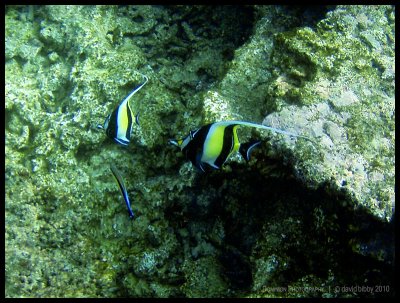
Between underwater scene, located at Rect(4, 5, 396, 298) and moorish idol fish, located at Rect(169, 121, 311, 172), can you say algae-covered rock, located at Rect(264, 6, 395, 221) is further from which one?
moorish idol fish, located at Rect(169, 121, 311, 172)

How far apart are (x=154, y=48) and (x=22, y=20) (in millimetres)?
1695

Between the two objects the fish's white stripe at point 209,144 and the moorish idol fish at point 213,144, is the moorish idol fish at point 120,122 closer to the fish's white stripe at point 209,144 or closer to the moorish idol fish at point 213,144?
the moorish idol fish at point 213,144

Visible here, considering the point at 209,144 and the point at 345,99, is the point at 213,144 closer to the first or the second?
the point at 209,144

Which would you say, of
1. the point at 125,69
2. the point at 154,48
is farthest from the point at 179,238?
the point at 154,48

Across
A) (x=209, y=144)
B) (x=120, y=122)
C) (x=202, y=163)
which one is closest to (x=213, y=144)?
(x=209, y=144)

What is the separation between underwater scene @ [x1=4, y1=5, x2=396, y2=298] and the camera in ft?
8.22

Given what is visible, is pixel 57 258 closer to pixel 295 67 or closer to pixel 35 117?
pixel 35 117

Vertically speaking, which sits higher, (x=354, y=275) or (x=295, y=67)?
(x=295, y=67)

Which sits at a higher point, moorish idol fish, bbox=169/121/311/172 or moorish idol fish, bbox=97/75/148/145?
moorish idol fish, bbox=169/121/311/172

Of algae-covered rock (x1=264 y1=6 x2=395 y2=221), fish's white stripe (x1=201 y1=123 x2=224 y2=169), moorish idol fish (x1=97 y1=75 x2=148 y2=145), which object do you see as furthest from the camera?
algae-covered rock (x1=264 y1=6 x2=395 y2=221)

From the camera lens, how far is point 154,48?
4281 mm

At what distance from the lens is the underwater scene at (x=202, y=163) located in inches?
98.7

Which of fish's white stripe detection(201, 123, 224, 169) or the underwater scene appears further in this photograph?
the underwater scene

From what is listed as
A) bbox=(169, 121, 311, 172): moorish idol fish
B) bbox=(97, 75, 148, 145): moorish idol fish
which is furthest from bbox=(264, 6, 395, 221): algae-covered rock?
bbox=(97, 75, 148, 145): moorish idol fish
